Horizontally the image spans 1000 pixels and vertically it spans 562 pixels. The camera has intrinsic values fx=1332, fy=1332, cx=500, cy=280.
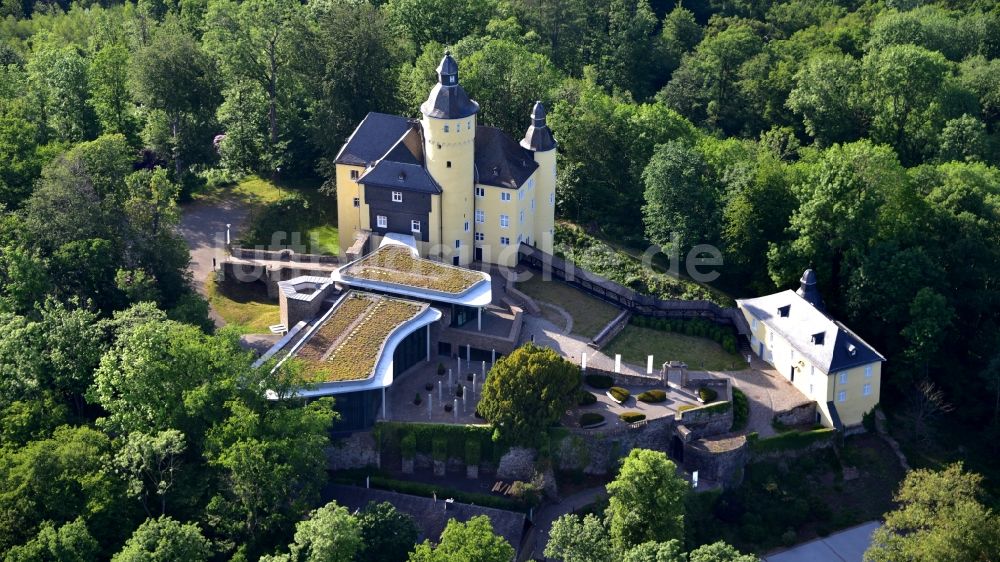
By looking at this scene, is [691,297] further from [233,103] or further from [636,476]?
[233,103]

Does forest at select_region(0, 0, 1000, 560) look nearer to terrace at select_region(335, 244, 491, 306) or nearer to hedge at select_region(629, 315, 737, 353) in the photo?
hedge at select_region(629, 315, 737, 353)

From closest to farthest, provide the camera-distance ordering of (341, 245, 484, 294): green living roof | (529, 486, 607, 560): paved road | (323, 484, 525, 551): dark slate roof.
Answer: (323, 484, 525, 551): dark slate roof < (529, 486, 607, 560): paved road < (341, 245, 484, 294): green living roof

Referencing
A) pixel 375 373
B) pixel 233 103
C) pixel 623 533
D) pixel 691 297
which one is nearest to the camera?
pixel 623 533

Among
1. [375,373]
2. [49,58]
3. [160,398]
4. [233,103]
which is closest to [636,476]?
[375,373]

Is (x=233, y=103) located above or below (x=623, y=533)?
above

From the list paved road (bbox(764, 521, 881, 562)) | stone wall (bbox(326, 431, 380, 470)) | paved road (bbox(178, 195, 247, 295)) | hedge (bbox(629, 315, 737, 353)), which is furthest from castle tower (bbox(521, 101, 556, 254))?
paved road (bbox(764, 521, 881, 562))

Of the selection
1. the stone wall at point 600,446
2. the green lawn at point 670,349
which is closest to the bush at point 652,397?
the stone wall at point 600,446
